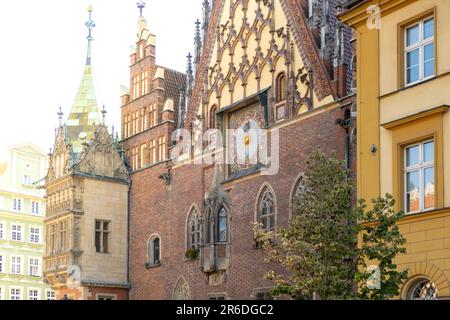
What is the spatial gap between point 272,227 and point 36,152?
3176 cm

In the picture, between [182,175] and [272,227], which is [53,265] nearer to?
[182,175]

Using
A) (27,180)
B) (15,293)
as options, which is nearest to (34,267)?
(15,293)

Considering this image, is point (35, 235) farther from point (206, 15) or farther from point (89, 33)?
point (206, 15)

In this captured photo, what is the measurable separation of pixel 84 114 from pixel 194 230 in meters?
8.51

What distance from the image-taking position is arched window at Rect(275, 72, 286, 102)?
28.2m

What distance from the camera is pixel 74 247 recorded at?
3331cm

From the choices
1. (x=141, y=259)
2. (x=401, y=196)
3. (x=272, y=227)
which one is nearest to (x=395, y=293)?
(x=401, y=196)

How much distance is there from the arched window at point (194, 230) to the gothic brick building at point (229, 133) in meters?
0.04

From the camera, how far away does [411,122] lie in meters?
19.1

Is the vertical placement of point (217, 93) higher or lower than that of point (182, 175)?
higher

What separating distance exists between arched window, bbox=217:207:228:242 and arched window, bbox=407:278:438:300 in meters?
11.8

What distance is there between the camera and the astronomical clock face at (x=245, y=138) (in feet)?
95.7

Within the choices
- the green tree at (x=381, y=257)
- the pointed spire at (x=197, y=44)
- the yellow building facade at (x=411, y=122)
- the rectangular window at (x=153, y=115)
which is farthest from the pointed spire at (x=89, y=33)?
the green tree at (x=381, y=257)

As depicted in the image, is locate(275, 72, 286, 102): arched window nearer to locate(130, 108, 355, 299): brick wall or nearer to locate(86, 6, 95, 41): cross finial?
locate(130, 108, 355, 299): brick wall
